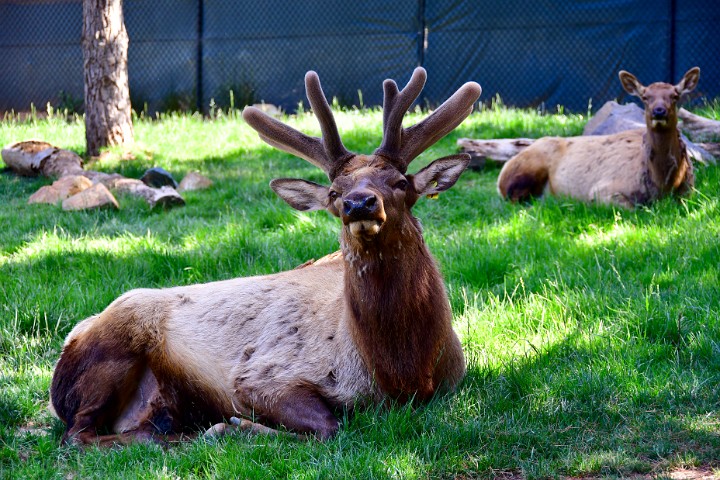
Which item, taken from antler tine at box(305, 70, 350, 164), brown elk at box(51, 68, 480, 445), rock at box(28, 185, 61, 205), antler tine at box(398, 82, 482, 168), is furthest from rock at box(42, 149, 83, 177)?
antler tine at box(398, 82, 482, 168)

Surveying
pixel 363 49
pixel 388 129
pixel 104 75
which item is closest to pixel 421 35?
pixel 363 49

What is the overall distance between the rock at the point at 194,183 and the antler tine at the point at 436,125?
570 cm

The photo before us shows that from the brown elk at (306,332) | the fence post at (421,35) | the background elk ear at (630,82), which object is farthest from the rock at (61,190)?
the fence post at (421,35)

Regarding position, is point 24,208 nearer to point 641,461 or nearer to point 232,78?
point 232,78


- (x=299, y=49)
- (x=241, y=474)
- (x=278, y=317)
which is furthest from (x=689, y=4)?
(x=241, y=474)

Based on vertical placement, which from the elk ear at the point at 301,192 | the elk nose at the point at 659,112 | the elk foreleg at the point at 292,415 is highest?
the elk ear at the point at 301,192

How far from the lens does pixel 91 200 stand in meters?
9.93

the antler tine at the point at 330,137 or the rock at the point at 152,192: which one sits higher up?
the antler tine at the point at 330,137

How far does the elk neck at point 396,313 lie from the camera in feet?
16.6

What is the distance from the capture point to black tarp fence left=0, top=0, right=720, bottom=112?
15016 mm

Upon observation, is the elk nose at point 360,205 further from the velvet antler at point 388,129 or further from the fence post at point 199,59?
the fence post at point 199,59

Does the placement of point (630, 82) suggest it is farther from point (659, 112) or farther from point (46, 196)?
point (46, 196)

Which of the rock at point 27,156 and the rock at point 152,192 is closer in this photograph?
the rock at point 152,192

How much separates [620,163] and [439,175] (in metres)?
5.71
